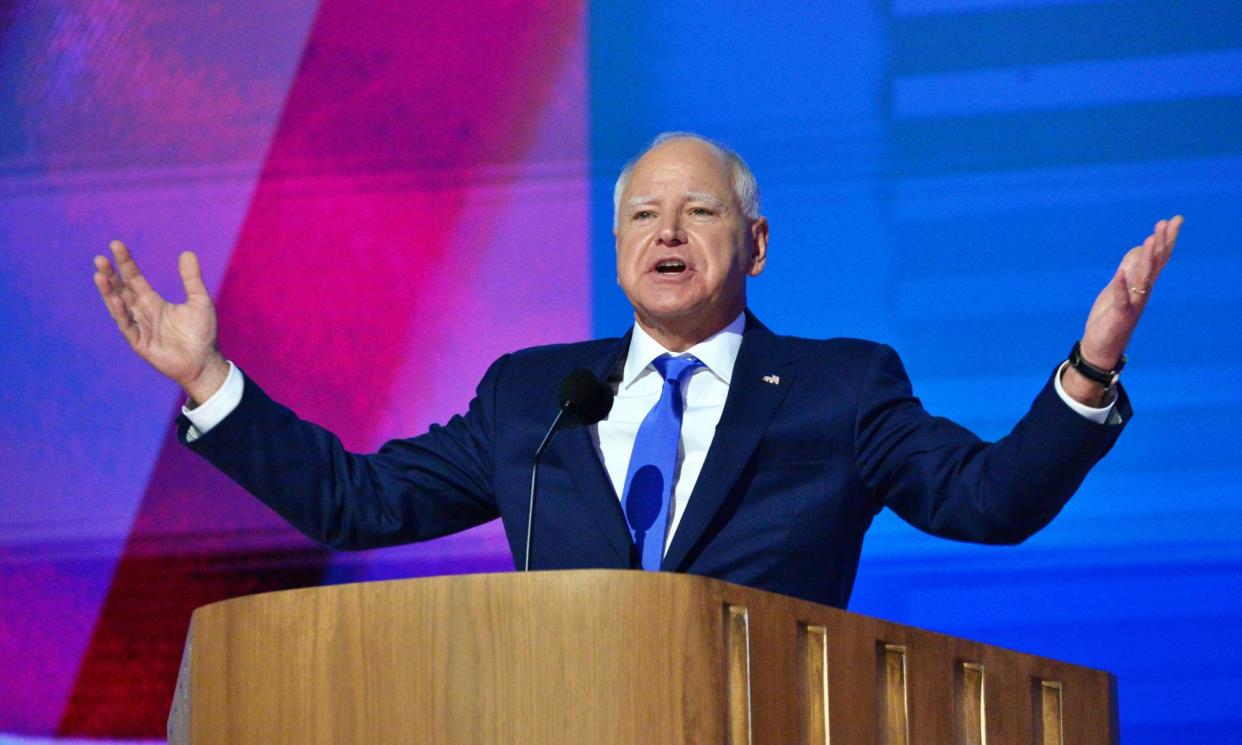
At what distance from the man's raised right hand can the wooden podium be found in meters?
0.48

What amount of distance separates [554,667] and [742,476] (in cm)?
80

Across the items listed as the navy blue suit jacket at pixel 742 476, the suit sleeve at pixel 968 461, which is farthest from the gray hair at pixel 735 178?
the suit sleeve at pixel 968 461

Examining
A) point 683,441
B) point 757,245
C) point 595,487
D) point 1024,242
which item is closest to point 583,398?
point 595,487

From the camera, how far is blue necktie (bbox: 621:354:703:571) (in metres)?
2.40

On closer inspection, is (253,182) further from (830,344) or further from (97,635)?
(830,344)

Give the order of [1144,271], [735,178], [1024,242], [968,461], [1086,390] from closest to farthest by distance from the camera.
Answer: [1144,271]
[1086,390]
[968,461]
[735,178]
[1024,242]

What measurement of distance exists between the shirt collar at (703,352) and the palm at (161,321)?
63 cm

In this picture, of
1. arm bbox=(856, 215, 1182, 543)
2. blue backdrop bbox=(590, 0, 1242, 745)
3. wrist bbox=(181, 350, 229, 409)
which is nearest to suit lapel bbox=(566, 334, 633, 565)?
arm bbox=(856, 215, 1182, 543)

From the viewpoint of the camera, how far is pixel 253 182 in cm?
368

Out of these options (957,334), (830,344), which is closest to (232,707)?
(830,344)

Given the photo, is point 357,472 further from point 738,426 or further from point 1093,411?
point 1093,411

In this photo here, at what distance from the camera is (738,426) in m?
2.45

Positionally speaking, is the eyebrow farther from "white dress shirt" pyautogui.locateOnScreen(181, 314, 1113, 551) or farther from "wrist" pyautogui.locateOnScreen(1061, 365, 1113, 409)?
"wrist" pyautogui.locateOnScreen(1061, 365, 1113, 409)

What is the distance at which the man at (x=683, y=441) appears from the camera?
230 centimetres
